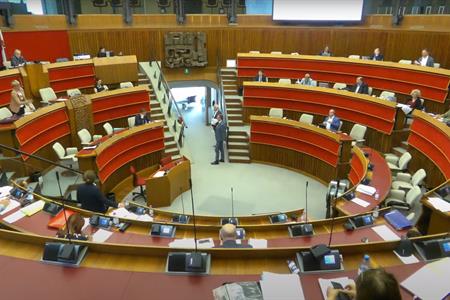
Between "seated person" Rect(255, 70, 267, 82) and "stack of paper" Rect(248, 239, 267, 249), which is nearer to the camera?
"stack of paper" Rect(248, 239, 267, 249)

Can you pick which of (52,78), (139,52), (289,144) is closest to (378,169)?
(289,144)

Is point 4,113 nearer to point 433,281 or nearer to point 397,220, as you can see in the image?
point 397,220

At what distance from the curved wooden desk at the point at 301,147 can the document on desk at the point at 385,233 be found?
13.7 ft

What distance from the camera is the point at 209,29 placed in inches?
558

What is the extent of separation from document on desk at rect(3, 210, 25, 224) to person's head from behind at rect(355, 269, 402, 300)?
173 inches

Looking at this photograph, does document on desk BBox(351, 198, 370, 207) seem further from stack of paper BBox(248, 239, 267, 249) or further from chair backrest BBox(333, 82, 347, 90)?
chair backrest BBox(333, 82, 347, 90)

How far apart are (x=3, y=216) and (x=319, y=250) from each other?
4.07m

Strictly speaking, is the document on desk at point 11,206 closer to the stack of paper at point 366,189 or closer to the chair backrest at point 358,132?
the stack of paper at point 366,189

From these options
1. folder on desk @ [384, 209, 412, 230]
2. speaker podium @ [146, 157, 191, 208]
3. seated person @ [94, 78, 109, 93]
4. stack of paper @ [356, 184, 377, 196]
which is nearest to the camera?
Result: folder on desk @ [384, 209, 412, 230]

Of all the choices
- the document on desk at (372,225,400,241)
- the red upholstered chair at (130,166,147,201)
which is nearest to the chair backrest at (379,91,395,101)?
the document on desk at (372,225,400,241)

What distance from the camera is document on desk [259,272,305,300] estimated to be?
8.78 feet

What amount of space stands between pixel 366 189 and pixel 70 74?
8794mm

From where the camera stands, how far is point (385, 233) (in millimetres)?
4500

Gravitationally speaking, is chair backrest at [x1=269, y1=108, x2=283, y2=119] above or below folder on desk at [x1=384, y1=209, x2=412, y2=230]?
below
